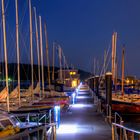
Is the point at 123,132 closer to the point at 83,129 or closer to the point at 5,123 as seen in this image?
the point at 83,129

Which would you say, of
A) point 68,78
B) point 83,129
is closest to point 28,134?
point 83,129

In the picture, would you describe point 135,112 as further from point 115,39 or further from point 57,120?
point 57,120

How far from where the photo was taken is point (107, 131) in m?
21.8

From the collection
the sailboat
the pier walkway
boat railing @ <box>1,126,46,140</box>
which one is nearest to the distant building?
the sailboat

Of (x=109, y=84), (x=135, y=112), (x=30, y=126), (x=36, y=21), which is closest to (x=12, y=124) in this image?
(x=30, y=126)

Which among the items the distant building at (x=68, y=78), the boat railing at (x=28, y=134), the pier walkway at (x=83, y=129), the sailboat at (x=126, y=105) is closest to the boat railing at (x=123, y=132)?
the pier walkway at (x=83, y=129)

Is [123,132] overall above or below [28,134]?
below

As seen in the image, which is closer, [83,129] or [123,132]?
[123,132]

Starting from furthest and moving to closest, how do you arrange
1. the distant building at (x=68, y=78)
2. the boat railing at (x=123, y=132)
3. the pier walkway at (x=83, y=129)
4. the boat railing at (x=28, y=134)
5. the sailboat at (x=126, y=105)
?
the distant building at (x=68, y=78), the sailboat at (x=126, y=105), the pier walkway at (x=83, y=129), the boat railing at (x=123, y=132), the boat railing at (x=28, y=134)

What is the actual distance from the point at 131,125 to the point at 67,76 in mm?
60644

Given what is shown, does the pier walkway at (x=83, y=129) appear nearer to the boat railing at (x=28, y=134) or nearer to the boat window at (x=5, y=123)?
the boat window at (x=5, y=123)

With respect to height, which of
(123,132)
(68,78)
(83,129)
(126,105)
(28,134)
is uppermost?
(68,78)

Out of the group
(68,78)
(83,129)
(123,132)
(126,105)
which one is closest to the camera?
(123,132)

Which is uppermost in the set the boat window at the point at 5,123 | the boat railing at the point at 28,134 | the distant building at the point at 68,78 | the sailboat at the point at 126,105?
the distant building at the point at 68,78
